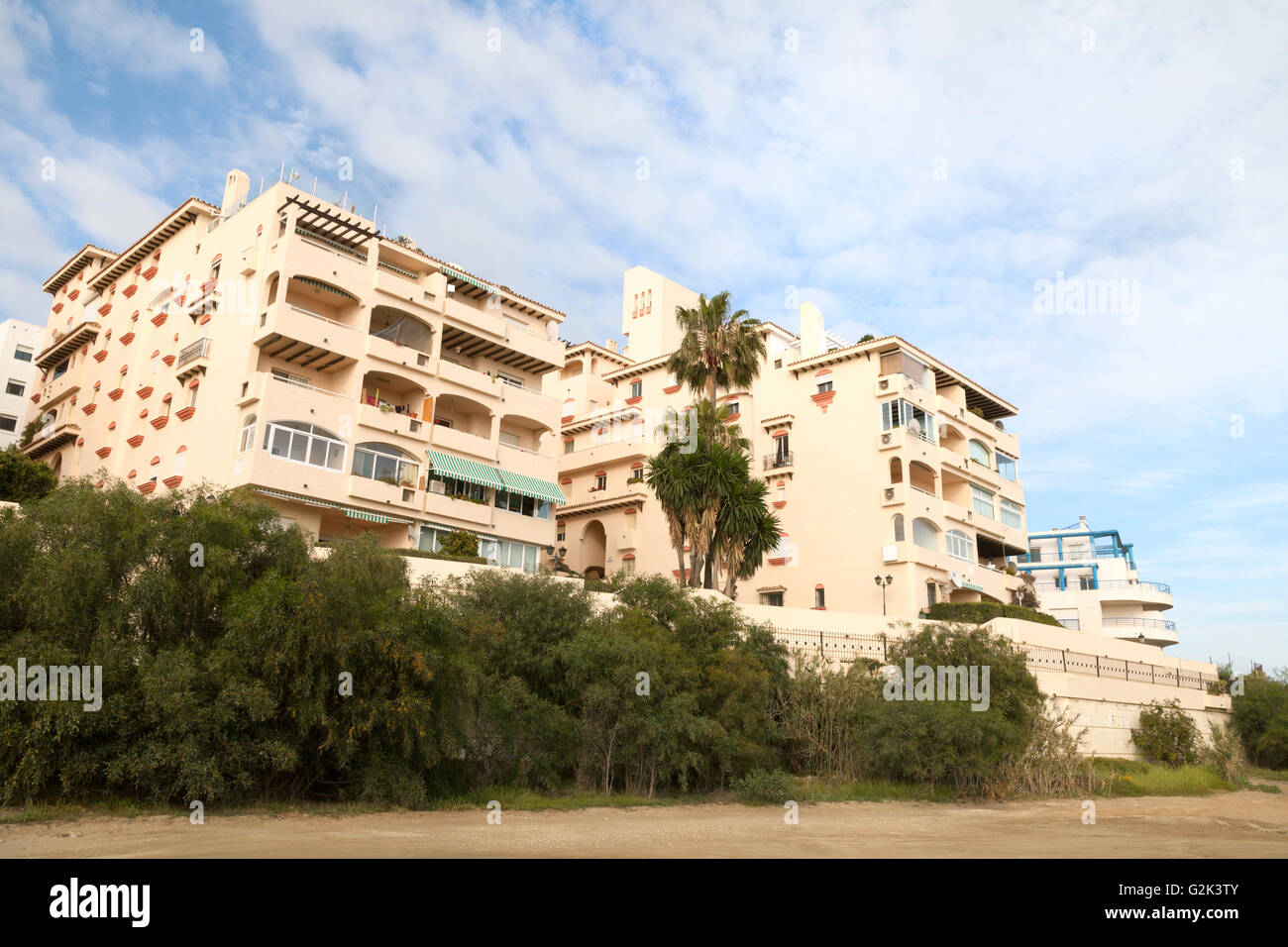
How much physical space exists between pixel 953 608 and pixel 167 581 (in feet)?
103

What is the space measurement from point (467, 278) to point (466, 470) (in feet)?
32.8

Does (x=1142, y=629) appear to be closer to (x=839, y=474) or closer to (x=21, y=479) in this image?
(x=839, y=474)

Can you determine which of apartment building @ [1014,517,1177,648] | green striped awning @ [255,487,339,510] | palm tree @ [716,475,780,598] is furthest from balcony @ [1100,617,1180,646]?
green striped awning @ [255,487,339,510]

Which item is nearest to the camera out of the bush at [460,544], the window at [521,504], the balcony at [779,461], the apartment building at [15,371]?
the bush at [460,544]

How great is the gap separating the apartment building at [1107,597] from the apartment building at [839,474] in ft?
51.2

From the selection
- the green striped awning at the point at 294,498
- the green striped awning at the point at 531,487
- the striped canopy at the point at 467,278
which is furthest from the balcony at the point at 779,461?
the green striped awning at the point at 294,498

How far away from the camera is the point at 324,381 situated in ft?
125

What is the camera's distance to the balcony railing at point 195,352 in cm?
3809

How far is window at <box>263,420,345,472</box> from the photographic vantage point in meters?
33.2

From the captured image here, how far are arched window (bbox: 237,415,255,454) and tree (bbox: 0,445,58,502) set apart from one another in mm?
7156

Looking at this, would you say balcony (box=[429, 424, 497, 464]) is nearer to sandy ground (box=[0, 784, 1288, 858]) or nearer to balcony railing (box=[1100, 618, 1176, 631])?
sandy ground (box=[0, 784, 1288, 858])

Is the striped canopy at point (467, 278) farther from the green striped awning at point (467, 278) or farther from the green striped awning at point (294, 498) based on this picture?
the green striped awning at point (294, 498)
